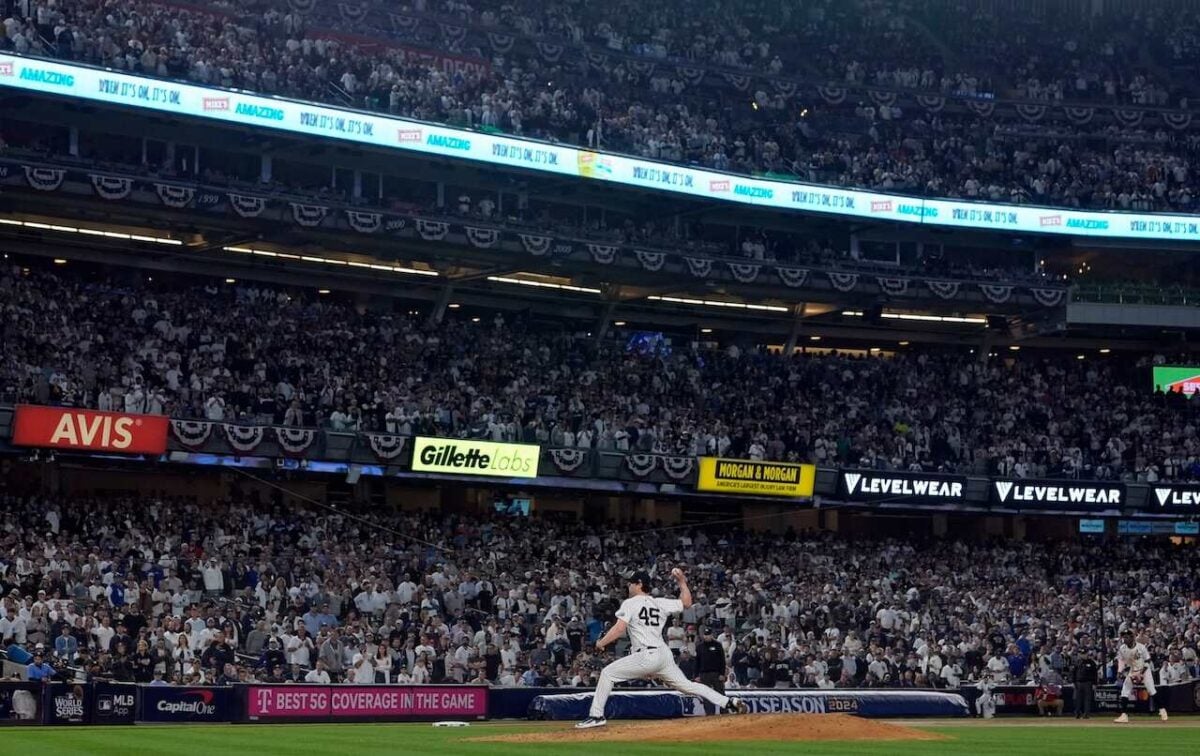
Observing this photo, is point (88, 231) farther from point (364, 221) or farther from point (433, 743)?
point (433, 743)

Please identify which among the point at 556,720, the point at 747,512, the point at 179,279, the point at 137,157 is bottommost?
the point at 556,720

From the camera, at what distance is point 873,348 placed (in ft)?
206

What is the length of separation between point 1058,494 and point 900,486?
6.03 metres

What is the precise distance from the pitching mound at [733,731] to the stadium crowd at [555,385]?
23.1m

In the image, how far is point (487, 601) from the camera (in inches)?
1559

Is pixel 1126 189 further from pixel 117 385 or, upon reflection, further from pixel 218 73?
pixel 117 385

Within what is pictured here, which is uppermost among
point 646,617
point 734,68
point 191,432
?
point 734,68

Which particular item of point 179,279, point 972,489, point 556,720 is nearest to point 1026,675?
point 972,489

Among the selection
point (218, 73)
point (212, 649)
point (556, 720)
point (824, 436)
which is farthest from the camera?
point (824, 436)

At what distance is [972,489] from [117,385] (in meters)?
27.7

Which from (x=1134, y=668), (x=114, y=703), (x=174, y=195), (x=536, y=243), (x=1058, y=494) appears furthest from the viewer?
(x=1058, y=494)

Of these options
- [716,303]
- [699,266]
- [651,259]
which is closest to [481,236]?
[651,259]

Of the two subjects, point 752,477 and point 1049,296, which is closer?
point 752,477

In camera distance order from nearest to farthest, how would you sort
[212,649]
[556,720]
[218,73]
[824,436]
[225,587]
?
1. [556,720]
2. [212,649]
3. [225,587]
4. [218,73]
5. [824,436]
